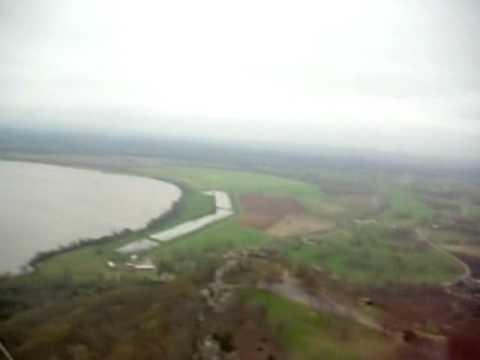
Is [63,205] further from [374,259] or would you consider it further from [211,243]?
[374,259]

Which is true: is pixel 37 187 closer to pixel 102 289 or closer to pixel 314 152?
pixel 102 289

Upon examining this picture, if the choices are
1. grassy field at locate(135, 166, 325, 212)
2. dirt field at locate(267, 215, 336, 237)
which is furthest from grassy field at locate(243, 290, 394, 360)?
grassy field at locate(135, 166, 325, 212)

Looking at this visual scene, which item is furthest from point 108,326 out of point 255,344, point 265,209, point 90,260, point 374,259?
point 265,209

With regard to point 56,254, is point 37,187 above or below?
above

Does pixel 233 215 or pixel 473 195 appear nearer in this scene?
pixel 233 215

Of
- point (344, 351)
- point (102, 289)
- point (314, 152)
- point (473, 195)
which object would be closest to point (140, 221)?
point (102, 289)

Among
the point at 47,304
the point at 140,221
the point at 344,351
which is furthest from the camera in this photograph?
the point at 140,221

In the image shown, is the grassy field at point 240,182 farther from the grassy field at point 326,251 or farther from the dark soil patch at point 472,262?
the dark soil patch at point 472,262

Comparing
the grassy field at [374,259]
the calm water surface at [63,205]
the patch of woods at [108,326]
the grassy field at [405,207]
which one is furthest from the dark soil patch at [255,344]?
the grassy field at [405,207]
